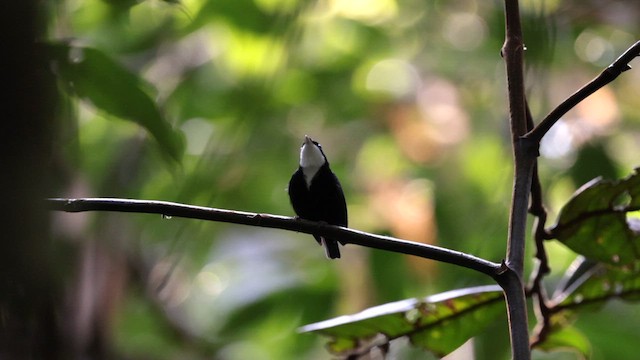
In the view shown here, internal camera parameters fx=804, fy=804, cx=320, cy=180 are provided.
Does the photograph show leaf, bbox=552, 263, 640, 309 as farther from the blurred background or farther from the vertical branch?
the vertical branch

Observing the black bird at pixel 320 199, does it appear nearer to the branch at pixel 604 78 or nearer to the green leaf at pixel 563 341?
the green leaf at pixel 563 341

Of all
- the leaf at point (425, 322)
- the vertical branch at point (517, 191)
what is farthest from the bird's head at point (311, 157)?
the vertical branch at point (517, 191)

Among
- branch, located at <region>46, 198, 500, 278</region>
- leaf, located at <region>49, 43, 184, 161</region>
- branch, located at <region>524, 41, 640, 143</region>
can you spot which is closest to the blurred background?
leaf, located at <region>49, 43, 184, 161</region>

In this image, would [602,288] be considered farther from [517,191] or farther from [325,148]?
[325,148]

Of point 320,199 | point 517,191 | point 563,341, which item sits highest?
point 320,199

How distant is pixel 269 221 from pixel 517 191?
1.01ft

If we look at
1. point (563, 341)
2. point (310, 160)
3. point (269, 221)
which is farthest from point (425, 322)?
point (269, 221)

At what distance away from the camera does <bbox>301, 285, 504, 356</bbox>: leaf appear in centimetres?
146

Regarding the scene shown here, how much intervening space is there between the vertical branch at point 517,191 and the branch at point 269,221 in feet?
0.11

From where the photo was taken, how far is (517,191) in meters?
0.99

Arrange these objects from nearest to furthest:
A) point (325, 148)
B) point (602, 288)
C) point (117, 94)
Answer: point (117, 94) → point (602, 288) → point (325, 148)

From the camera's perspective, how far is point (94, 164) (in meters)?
2.77

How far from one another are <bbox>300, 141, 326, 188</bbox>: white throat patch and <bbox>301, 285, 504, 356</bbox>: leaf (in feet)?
1.25

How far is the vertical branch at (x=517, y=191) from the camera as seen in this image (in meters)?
0.89
